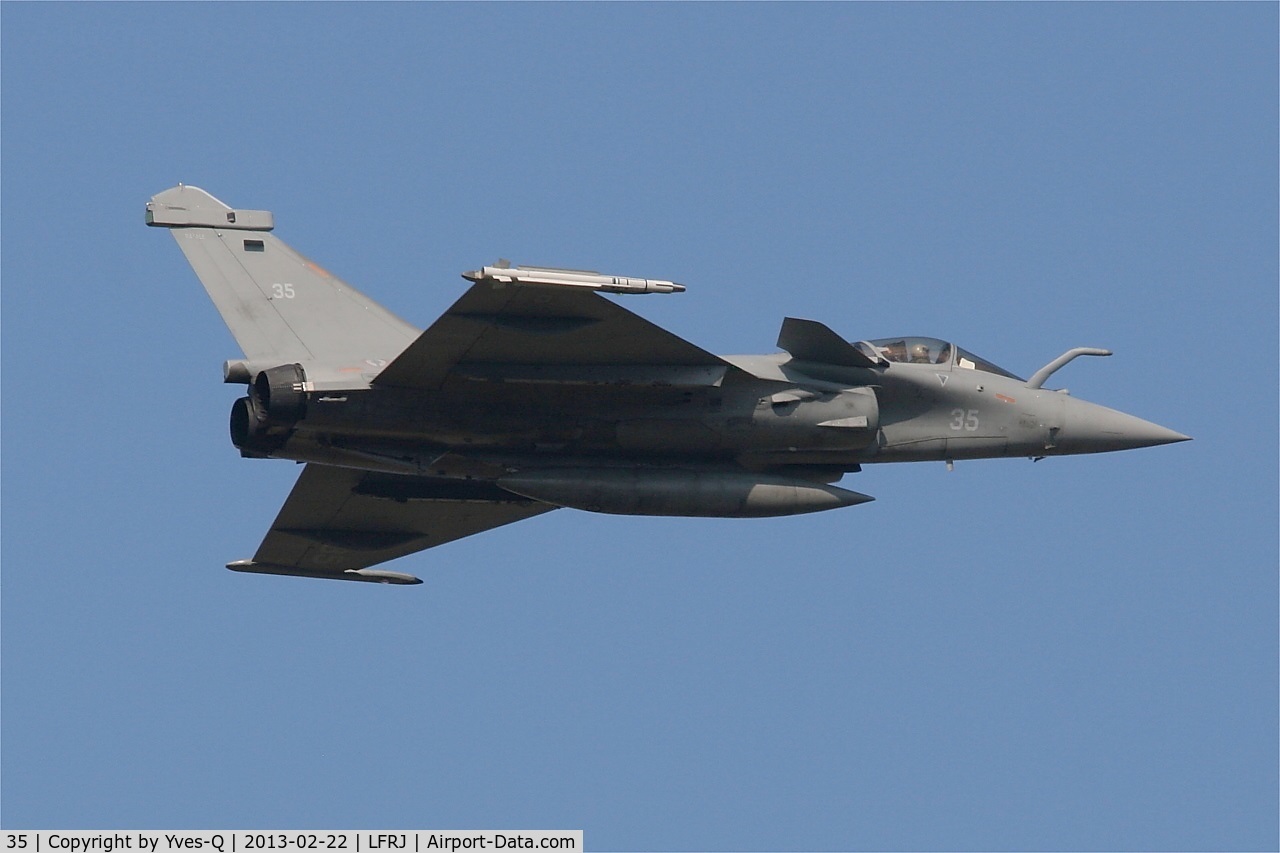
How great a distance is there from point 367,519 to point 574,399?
4880 mm

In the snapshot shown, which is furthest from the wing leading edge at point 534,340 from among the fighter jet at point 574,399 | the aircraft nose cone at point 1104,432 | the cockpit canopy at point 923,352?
the aircraft nose cone at point 1104,432

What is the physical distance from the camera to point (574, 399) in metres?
24.0

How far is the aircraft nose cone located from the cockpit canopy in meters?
1.18

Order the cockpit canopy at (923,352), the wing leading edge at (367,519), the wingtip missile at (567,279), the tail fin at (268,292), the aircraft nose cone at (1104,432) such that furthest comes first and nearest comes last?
1. the wing leading edge at (367,519)
2. the aircraft nose cone at (1104,432)
3. the cockpit canopy at (923,352)
4. the tail fin at (268,292)
5. the wingtip missile at (567,279)

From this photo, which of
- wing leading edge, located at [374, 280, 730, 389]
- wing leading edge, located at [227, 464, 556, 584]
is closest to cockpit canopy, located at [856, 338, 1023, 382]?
wing leading edge, located at [374, 280, 730, 389]

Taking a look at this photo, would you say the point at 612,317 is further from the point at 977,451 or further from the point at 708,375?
the point at 977,451

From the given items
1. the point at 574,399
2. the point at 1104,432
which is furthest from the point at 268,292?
the point at 1104,432

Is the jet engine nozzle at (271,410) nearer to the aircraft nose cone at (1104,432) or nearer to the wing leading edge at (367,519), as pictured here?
the wing leading edge at (367,519)

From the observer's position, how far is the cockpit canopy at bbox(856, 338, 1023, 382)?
25.5 metres

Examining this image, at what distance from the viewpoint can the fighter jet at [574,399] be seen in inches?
912

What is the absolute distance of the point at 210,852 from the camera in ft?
74.8

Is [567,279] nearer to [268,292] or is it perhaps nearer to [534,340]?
[534,340]

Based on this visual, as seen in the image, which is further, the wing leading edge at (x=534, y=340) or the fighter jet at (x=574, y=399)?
the fighter jet at (x=574, y=399)

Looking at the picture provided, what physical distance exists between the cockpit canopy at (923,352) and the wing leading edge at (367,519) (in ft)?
15.7
